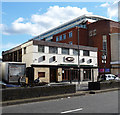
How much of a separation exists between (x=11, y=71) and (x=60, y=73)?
10298 millimetres

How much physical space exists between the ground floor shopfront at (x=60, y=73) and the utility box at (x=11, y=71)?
2.08 meters

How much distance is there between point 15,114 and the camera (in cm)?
803

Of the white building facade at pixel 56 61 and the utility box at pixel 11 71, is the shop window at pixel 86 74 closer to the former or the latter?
the white building facade at pixel 56 61

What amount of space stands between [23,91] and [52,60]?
22093mm

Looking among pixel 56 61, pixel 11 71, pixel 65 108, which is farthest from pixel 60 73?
pixel 65 108

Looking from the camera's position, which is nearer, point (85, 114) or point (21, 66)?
point (85, 114)

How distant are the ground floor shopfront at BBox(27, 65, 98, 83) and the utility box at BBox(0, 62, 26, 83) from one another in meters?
2.08

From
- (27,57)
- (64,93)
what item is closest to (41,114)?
(64,93)

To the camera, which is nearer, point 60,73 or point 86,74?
point 60,73

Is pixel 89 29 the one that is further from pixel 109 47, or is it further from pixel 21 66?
pixel 21 66

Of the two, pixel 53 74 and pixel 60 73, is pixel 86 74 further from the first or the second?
pixel 53 74

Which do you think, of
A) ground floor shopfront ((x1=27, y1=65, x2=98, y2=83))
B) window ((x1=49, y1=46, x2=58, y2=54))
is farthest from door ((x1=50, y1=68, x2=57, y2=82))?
window ((x1=49, y1=46, x2=58, y2=54))

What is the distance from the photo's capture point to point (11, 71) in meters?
27.4

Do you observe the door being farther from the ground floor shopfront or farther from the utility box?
the utility box
